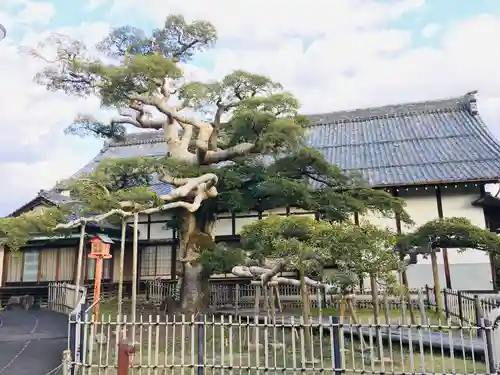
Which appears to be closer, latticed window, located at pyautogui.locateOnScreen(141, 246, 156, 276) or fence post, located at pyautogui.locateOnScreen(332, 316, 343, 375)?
fence post, located at pyautogui.locateOnScreen(332, 316, 343, 375)

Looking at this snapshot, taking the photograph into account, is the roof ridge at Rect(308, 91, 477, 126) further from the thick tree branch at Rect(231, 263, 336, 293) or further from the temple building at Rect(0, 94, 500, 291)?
the thick tree branch at Rect(231, 263, 336, 293)

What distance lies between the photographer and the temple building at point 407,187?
49.0 ft

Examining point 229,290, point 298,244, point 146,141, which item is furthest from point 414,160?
point 146,141

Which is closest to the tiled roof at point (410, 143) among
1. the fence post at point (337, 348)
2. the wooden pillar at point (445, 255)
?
the wooden pillar at point (445, 255)

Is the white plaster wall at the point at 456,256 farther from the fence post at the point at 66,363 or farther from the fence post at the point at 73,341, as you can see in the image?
the fence post at the point at 66,363

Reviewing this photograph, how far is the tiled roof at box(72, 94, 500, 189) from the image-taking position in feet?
52.1

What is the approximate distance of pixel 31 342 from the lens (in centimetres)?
932

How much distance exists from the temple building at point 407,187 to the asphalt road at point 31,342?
11.1ft

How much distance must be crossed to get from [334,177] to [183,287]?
5234 mm

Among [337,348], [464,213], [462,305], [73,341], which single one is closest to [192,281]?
[73,341]

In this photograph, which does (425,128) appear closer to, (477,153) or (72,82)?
(477,153)

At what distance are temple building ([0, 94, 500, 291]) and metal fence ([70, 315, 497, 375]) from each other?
595 centimetres

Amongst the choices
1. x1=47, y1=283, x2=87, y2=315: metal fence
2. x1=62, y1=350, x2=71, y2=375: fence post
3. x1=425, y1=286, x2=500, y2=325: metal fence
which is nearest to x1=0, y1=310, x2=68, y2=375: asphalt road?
x1=47, y1=283, x2=87, y2=315: metal fence

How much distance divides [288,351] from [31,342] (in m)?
5.34
